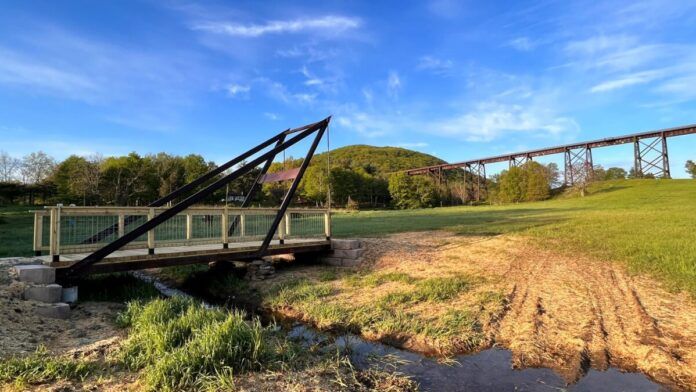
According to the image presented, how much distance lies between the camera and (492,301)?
8656 mm

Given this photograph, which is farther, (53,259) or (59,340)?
(53,259)

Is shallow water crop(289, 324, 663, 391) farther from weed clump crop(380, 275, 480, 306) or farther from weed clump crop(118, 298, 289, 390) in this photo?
weed clump crop(380, 275, 480, 306)

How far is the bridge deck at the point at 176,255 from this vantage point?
8719mm

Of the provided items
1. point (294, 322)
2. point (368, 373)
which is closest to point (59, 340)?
point (294, 322)

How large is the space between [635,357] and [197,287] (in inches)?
423

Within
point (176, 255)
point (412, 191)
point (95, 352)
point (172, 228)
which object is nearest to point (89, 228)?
point (172, 228)

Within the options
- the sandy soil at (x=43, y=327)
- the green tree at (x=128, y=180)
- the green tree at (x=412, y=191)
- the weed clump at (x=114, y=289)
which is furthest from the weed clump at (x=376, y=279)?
the green tree at (x=412, y=191)

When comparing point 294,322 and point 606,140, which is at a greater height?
point 606,140

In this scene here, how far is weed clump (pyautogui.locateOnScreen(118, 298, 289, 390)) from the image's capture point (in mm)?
4691

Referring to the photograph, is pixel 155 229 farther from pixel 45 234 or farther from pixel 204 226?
pixel 45 234

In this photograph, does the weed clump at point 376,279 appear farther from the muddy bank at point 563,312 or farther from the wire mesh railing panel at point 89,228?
the wire mesh railing panel at point 89,228

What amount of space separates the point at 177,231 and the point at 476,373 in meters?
9.27

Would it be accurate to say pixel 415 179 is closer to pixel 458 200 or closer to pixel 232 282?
pixel 458 200

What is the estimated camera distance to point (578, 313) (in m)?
7.78
